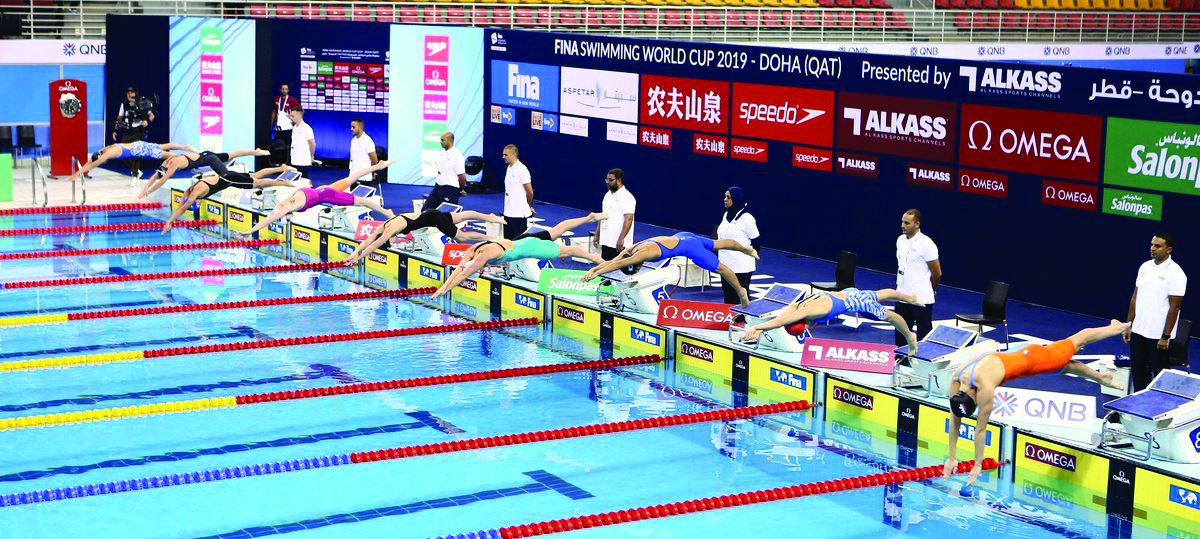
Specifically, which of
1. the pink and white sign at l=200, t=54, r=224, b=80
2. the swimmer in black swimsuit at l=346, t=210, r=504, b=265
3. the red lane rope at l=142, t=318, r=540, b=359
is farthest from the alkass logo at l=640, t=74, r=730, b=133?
the pink and white sign at l=200, t=54, r=224, b=80

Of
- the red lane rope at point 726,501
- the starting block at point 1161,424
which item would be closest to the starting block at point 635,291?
the red lane rope at point 726,501

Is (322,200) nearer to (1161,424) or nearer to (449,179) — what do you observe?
(449,179)

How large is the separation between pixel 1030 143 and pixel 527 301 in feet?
16.0

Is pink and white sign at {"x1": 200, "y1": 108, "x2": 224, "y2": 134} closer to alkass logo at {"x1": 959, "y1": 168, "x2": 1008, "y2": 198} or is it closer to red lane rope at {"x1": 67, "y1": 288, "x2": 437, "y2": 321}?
red lane rope at {"x1": 67, "y1": 288, "x2": 437, "y2": 321}

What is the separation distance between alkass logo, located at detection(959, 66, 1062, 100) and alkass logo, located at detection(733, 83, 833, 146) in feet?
5.99

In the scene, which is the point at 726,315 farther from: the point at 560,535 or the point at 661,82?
the point at 661,82

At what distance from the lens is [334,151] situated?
2138 centimetres

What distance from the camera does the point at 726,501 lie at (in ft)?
26.2

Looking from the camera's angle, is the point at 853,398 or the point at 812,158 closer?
the point at 853,398

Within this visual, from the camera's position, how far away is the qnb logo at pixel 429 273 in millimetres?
13812

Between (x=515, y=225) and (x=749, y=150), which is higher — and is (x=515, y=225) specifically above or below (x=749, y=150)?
below

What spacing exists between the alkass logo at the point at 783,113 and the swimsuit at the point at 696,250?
3905mm

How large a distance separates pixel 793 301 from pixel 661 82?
672cm

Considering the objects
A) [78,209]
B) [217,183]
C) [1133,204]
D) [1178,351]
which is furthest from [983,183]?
[78,209]
